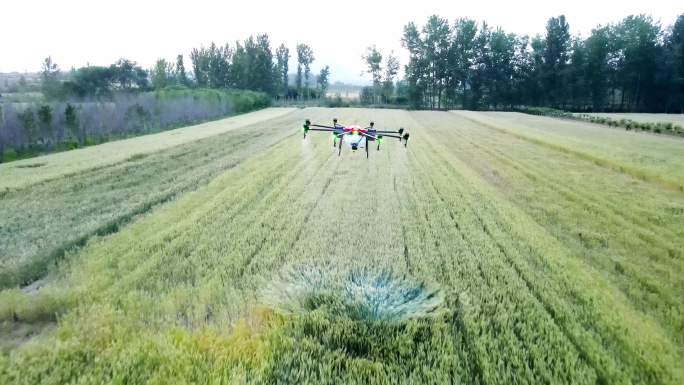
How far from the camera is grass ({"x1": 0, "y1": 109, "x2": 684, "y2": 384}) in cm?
394

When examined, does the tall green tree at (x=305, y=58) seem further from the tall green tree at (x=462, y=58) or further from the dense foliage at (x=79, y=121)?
the dense foliage at (x=79, y=121)

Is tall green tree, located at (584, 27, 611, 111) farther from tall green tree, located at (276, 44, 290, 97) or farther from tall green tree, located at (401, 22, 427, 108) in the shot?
tall green tree, located at (276, 44, 290, 97)

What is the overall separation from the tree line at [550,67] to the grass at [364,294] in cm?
7610

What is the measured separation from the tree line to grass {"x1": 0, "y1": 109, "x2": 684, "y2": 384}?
7610 centimetres

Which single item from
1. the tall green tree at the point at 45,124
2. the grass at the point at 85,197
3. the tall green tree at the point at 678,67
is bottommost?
the grass at the point at 85,197

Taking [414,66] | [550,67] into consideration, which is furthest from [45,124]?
[550,67]

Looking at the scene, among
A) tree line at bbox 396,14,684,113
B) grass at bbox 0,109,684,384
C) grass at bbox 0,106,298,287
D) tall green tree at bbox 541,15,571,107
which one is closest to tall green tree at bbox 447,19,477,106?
tree line at bbox 396,14,684,113

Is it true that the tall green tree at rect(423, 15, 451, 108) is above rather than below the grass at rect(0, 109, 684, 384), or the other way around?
above

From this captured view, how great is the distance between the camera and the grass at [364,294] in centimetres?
394

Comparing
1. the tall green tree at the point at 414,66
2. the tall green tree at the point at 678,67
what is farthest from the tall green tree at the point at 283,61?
the tall green tree at the point at 678,67

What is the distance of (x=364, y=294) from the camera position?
5.27m

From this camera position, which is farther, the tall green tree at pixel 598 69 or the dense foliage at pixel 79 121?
the tall green tree at pixel 598 69

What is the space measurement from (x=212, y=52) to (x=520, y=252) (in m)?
105

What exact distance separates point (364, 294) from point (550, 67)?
90945mm
